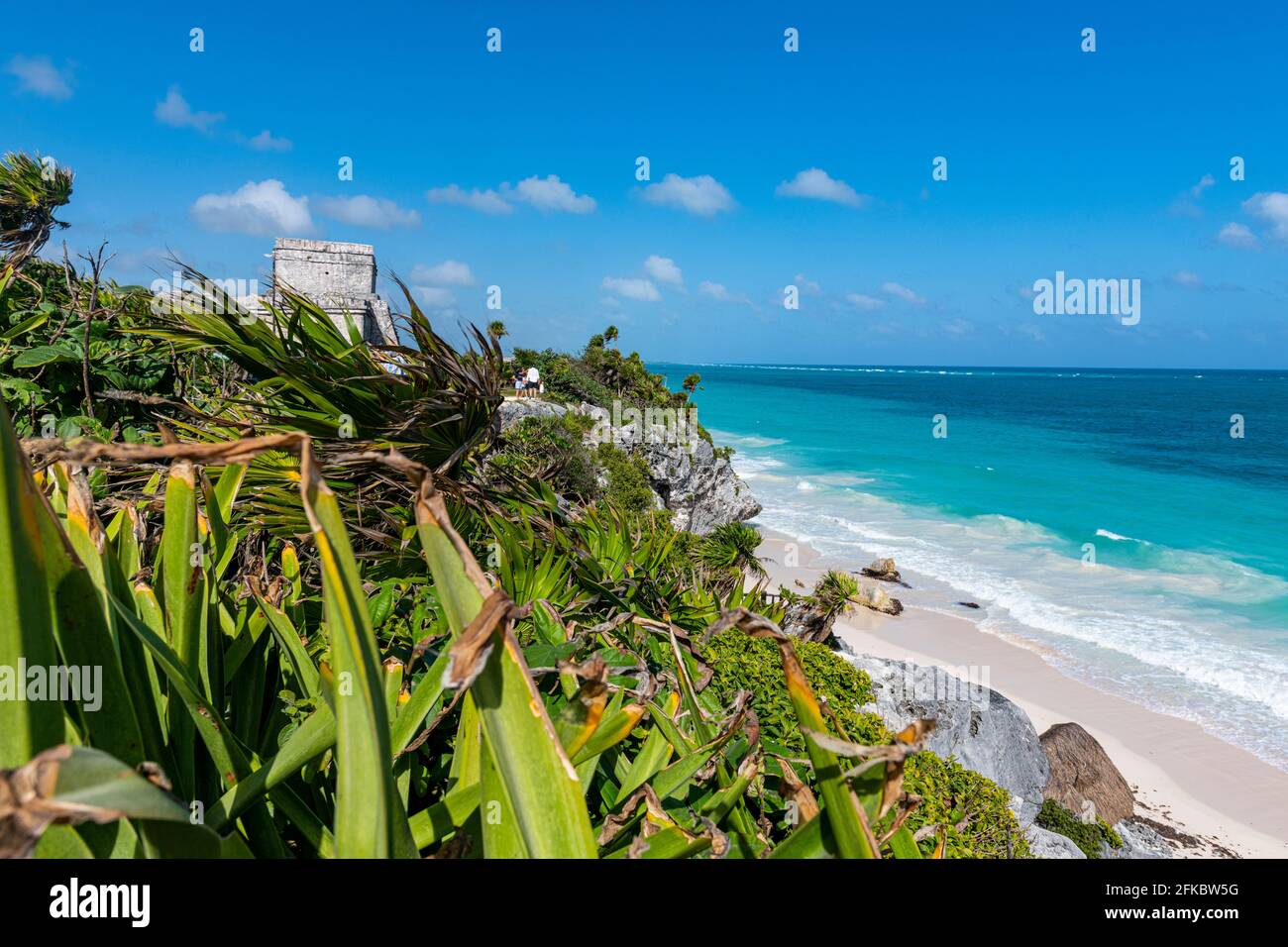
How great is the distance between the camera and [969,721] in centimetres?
845

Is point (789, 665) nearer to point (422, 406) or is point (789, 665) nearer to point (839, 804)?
point (839, 804)

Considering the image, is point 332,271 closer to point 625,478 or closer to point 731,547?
point 625,478

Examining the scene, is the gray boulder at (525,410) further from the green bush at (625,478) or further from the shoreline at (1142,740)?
the shoreline at (1142,740)

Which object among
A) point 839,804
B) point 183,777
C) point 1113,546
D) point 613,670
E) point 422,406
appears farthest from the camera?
point 1113,546

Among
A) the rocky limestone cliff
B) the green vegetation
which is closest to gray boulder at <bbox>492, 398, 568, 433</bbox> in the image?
the rocky limestone cliff

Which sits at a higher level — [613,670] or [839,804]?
[839,804]

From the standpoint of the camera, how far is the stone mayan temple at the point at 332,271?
15367 mm

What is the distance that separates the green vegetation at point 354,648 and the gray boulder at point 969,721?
153 inches

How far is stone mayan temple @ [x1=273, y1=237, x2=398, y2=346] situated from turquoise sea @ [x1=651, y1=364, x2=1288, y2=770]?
16435mm

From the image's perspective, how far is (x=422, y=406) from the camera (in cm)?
279

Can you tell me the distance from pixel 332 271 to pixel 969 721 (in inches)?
615

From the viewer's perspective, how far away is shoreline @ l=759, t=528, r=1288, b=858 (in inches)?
433
